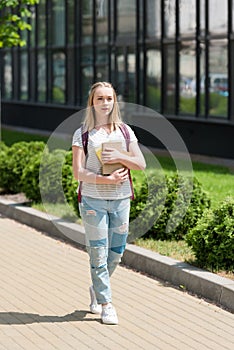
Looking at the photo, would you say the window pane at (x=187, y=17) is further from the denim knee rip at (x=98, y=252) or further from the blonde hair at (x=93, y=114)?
the denim knee rip at (x=98, y=252)

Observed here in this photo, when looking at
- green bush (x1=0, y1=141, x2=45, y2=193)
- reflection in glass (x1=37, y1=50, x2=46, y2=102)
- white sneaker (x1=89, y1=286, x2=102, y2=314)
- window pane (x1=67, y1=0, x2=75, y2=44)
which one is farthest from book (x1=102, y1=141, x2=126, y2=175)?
reflection in glass (x1=37, y1=50, x2=46, y2=102)

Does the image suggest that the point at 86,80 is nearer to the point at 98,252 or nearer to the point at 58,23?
the point at 58,23

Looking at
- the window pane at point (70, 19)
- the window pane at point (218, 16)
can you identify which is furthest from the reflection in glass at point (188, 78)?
the window pane at point (70, 19)

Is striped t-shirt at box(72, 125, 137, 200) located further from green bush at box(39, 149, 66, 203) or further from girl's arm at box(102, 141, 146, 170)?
green bush at box(39, 149, 66, 203)

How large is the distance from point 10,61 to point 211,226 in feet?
94.3

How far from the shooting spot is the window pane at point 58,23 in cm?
3219

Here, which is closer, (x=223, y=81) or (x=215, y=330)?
(x=215, y=330)

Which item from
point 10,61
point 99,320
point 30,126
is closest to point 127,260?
point 99,320

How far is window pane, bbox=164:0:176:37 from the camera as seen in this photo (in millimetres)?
25469

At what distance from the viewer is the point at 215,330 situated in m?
7.72

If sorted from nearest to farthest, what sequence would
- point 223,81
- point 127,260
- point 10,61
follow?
point 127,260 < point 223,81 < point 10,61

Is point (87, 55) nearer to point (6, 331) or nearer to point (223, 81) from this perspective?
point (223, 81)

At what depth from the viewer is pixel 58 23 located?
107 ft

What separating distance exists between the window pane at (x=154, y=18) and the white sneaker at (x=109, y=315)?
61.5 ft
